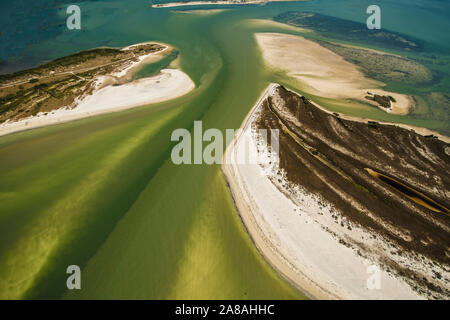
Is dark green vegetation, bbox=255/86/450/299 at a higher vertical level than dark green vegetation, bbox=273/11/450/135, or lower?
lower

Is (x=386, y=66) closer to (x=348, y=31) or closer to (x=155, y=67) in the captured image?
(x=348, y=31)

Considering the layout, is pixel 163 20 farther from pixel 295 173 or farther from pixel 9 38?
pixel 295 173

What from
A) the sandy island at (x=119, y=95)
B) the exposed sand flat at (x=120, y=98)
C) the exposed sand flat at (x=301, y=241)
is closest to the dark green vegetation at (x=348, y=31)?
the exposed sand flat at (x=120, y=98)

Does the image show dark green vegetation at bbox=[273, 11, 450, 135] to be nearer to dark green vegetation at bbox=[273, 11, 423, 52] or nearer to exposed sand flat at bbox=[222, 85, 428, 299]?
dark green vegetation at bbox=[273, 11, 423, 52]

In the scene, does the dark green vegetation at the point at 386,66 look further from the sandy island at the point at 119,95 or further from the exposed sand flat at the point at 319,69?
the sandy island at the point at 119,95

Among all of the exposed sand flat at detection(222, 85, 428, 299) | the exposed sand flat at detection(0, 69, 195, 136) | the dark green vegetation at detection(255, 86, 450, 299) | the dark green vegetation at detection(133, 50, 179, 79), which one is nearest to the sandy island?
the exposed sand flat at detection(0, 69, 195, 136)
